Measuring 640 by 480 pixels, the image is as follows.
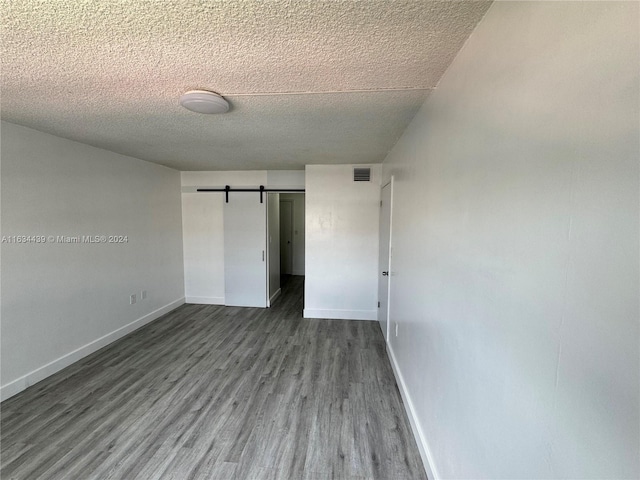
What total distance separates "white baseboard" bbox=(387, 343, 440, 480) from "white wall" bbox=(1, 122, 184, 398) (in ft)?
10.9

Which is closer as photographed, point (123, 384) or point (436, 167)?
point (436, 167)

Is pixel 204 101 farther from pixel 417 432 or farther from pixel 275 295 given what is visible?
pixel 275 295

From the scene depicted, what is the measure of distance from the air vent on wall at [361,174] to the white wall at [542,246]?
252cm

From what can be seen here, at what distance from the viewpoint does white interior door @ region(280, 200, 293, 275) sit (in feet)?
22.9

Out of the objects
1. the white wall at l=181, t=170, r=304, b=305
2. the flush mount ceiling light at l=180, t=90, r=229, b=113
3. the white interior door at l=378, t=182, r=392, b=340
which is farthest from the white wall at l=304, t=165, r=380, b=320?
the flush mount ceiling light at l=180, t=90, r=229, b=113

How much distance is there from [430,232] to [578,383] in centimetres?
111

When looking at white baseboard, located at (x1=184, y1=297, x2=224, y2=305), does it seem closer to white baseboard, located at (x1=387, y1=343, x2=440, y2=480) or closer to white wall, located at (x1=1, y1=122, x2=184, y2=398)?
white wall, located at (x1=1, y1=122, x2=184, y2=398)

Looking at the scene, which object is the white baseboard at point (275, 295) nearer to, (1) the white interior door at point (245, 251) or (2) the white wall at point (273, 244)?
(2) the white wall at point (273, 244)

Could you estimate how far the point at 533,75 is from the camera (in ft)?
2.35

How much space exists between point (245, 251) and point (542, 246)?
4.31m

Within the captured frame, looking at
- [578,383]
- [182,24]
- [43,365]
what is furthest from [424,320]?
[43,365]

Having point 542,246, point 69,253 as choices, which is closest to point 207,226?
point 69,253

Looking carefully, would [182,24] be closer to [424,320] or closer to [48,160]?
[424,320]

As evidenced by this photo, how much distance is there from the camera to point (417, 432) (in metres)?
1.78
